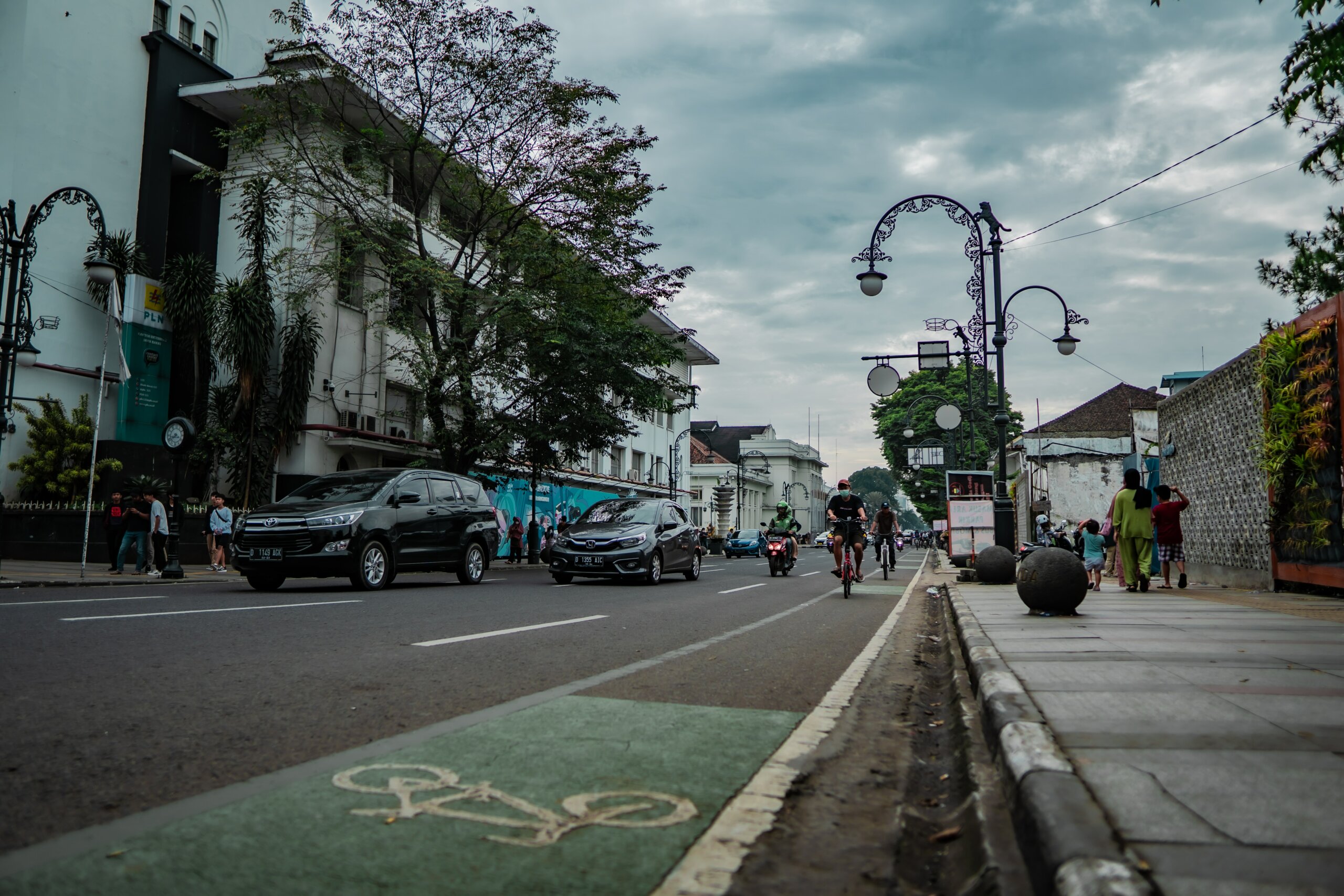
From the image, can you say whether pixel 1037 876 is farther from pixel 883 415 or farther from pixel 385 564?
pixel 883 415

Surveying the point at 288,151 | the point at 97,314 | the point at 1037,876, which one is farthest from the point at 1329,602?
the point at 97,314

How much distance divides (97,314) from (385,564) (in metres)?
15.7

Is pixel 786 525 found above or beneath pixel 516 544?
above

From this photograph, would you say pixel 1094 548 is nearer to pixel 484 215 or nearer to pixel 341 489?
pixel 341 489

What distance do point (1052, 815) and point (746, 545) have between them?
1733 inches

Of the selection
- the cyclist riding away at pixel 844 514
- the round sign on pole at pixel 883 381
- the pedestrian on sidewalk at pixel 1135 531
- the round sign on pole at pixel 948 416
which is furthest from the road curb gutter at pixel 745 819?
the round sign on pole at pixel 948 416

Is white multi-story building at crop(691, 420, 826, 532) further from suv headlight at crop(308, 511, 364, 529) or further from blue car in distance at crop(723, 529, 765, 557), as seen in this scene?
suv headlight at crop(308, 511, 364, 529)

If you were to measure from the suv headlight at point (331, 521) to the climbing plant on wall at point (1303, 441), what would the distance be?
501 inches

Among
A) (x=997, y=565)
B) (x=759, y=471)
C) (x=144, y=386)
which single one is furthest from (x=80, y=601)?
(x=759, y=471)

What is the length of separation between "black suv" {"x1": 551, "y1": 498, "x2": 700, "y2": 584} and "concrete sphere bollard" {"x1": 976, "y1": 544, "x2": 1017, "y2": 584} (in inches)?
220

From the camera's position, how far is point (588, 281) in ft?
76.7

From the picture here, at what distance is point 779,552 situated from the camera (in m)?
21.5

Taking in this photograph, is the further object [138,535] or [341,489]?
[138,535]

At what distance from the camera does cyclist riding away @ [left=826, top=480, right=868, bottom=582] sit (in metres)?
14.8
